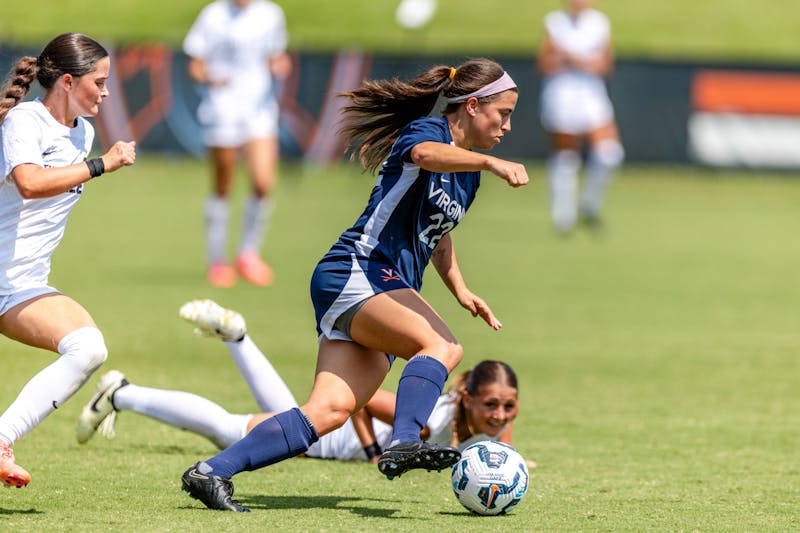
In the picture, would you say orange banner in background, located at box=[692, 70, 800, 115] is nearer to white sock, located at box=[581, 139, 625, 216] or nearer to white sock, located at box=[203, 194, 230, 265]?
white sock, located at box=[581, 139, 625, 216]

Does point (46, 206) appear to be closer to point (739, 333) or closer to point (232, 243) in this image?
point (739, 333)


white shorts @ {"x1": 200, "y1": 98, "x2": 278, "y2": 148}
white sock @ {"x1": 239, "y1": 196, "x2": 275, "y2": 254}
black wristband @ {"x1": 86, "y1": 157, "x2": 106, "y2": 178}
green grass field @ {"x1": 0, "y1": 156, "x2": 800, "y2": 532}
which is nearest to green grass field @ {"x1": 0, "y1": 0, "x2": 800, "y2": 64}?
green grass field @ {"x1": 0, "y1": 156, "x2": 800, "y2": 532}

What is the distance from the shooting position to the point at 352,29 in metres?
31.7

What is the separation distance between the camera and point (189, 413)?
18.8 ft

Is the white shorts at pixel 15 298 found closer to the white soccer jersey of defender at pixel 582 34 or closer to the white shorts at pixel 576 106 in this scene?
the white shorts at pixel 576 106

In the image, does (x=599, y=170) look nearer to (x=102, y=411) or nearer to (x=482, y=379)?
(x=482, y=379)

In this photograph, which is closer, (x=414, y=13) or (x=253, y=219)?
(x=253, y=219)

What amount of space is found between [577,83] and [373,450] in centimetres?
1162

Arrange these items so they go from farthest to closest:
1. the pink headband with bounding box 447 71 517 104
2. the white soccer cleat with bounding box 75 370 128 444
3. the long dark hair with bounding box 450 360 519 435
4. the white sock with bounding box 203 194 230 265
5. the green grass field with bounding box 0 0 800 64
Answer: the green grass field with bounding box 0 0 800 64 → the white sock with bounding box 203 194 230 265 → the white soccer cleat with bounding box 75 370 128 444 → the long dark hair with bounding box 450 360 519 435 → the pink headband with bounding box 447 71 517 104

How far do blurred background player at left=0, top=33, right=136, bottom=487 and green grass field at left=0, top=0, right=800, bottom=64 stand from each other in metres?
24.9

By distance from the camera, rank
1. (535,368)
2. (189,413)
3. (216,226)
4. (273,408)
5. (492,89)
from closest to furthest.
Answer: (492,89)
(189,413)
(273,408)
(535,368)
(216,226)

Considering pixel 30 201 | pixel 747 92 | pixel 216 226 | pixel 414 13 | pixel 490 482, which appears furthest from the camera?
pixel 414 13

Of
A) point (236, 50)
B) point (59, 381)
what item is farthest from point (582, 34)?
point (59, 381)

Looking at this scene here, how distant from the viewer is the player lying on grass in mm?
5527
